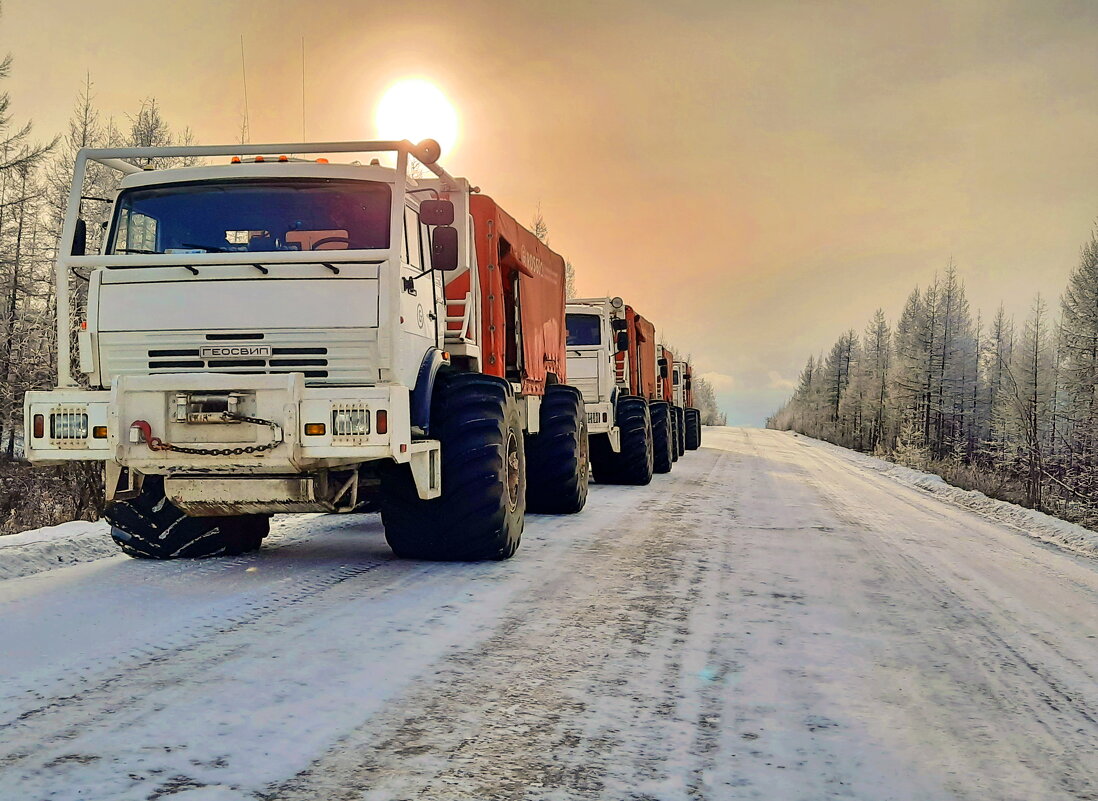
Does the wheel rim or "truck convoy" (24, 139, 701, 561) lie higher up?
"truck convoy" (24, 139, 701, 561)

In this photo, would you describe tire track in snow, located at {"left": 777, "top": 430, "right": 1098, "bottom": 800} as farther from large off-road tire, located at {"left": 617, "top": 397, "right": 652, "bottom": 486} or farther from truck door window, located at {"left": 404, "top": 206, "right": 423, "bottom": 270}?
large off-road tire, located at {"left": 617, "top": 397, "right": 652, "bottom": 486}

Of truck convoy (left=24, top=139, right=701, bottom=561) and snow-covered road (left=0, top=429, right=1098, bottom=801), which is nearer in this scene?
snow-covered road (left=0, top=429, right=1098, bottom=801)

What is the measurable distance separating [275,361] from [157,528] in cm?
204

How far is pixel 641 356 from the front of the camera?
19984 millimetres

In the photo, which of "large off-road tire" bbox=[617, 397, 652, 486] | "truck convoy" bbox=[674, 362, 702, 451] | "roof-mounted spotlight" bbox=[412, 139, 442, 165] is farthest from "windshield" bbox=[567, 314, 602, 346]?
"truck convoy" bbox=[674, 362, 702, 451]

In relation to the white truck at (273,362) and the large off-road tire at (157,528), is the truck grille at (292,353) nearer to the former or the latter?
the white truck at (273,362)

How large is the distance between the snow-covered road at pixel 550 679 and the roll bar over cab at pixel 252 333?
864 mm

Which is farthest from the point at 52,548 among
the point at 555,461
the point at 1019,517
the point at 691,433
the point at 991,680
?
the point at 691,433

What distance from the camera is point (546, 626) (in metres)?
5.12

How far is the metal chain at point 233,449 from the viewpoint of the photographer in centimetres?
591

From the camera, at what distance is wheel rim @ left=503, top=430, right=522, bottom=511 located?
757cm

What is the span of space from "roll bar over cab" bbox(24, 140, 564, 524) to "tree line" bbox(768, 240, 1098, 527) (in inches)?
975

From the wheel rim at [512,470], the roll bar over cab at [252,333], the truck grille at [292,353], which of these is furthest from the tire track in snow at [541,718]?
the truck grille at [292,353]

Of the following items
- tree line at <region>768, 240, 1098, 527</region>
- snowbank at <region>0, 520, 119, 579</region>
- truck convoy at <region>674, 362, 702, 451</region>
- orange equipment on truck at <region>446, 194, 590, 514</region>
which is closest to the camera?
snowbank at <region>0, 520, 119, 579</region>
